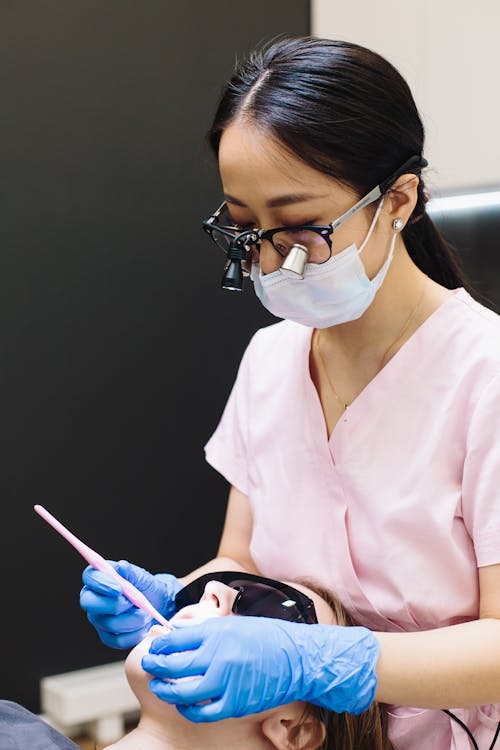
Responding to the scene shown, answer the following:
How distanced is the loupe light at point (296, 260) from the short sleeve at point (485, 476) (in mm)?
332

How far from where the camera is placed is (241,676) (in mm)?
1236

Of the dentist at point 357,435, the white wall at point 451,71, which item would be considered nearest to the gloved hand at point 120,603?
the dentist at point 357,435

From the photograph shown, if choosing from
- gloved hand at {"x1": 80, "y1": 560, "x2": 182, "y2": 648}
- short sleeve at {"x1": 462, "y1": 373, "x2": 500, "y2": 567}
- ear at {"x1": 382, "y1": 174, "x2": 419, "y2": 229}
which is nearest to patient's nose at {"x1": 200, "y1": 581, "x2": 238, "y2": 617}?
gloved hand at {"x1": 80, "y1": 560, "x2": 182, "y2": 648}

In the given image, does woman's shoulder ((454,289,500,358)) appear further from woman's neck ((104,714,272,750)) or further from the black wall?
the black wall

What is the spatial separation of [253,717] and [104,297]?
148 cm

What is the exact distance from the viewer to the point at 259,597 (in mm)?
1507

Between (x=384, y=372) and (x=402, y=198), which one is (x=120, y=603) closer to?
(x=384, y=372)

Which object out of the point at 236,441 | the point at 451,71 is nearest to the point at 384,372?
the point at 236,441

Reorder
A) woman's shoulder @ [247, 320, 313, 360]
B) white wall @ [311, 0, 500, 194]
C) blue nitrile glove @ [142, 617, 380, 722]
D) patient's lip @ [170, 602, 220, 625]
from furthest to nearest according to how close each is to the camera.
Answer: white wall @ [311, 0, 500, 194]
woman's shoulder @ [247, 320, 313, 360]
patient's lip @ [170, 602, 220, 625]
blue nitrile glove @ [142, 617, 380, 722]

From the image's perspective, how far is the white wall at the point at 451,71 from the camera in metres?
2.36

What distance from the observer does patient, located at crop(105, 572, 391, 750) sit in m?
1.43

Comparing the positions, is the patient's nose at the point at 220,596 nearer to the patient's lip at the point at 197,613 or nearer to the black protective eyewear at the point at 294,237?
the patient's lip at the point at 197,613

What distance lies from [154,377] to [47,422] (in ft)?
1.11

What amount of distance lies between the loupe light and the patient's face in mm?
523
